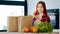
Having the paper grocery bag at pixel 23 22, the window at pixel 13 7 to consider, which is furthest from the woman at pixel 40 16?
the window at pixel 13 7

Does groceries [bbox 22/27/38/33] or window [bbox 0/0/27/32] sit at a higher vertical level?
window [bbox 0/0/27/32]

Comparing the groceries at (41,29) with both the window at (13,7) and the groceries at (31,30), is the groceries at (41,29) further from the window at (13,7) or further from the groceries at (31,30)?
the window at (13,7)

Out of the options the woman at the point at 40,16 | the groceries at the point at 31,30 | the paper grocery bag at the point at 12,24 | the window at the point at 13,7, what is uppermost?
the window at the point at 13,7

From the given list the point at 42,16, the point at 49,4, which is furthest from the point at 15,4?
the point at 42,16

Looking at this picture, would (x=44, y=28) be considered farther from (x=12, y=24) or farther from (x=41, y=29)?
(x=12, y=24)

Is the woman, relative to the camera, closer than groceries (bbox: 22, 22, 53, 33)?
No

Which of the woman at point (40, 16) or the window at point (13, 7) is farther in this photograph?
the window at point (13, 7)

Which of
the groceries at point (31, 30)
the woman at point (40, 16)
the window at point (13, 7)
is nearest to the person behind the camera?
the groceries at point (31, 30)

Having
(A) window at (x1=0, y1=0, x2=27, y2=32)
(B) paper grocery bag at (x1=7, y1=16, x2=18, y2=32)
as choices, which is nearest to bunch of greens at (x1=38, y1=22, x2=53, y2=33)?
(B) paper grocery bag at (x1=7, y1=16, x2=18, y2=32)

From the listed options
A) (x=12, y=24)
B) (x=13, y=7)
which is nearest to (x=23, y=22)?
(x=12, y=24)

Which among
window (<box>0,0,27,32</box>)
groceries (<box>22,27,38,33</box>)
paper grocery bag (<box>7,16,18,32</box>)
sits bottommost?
groceries (<box>22,27,38,33</box>)

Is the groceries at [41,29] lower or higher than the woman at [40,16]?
lower

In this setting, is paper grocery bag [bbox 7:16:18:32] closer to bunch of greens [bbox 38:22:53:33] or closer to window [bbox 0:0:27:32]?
bunch of greens [bbox 38:22:53:33]

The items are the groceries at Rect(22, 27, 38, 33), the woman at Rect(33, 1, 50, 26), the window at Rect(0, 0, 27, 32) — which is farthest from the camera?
the window at Rect(0, 0, 27, 32)
